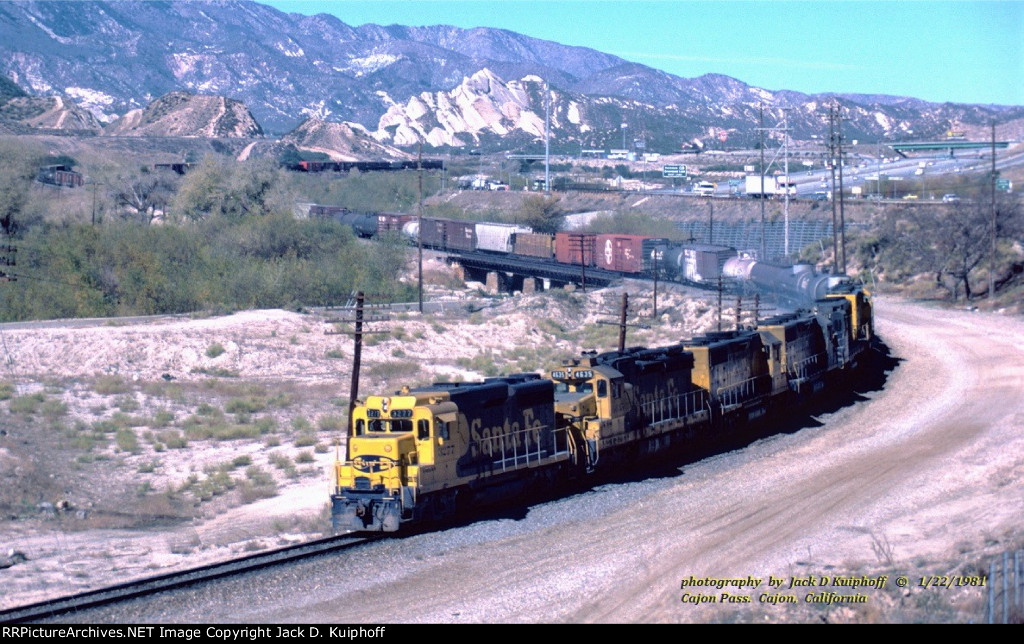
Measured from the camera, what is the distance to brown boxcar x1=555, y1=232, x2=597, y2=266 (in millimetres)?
74812

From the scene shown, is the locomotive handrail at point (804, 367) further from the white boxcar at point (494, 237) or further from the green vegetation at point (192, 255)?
the white boxcar at point (494, 237)

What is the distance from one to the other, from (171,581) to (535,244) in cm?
6563

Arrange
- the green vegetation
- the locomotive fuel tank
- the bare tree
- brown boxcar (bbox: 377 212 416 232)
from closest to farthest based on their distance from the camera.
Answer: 1. the locomotive fuel tank
2. the green vegetation
3. brown boxcar (bbox: 377 212 416 232)
4. the bare tree

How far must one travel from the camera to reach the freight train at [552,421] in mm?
18766

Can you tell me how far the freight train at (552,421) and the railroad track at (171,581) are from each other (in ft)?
2.51

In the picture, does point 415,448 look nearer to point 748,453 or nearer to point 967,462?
point 748,453

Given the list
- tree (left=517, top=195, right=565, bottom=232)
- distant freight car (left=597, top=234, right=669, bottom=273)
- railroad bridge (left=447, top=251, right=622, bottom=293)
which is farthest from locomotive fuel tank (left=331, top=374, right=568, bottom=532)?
tree (left=517, top=195, right=565, bottom=232)

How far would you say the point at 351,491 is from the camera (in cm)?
1894

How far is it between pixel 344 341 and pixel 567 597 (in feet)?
115

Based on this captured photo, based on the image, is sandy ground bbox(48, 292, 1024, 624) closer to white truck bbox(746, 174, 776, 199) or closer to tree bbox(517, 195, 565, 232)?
tree bbox(517, 195, 565, 232)

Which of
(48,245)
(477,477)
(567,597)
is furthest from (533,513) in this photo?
(48,245)

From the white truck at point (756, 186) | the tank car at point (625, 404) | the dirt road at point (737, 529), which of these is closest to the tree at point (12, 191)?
the tank car at point (625, 404)

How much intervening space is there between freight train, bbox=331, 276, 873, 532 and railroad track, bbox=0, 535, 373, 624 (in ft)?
2.51

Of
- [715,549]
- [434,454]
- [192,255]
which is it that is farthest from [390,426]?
[192,255]
